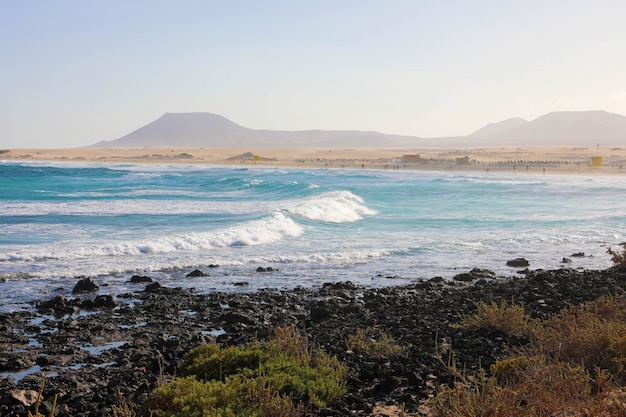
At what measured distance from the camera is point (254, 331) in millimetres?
9867

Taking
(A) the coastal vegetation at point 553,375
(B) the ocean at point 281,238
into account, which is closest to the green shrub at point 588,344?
(A) the coastal vegetation at point 553,375

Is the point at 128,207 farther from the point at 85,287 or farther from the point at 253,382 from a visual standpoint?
the point at 253,382

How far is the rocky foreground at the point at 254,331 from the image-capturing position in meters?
7.14

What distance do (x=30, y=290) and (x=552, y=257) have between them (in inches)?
489

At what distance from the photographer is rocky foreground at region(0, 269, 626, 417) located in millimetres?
7136

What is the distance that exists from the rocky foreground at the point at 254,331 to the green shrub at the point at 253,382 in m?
0.22

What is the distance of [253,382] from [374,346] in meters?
3.01

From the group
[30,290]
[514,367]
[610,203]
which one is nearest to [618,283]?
[514,367]

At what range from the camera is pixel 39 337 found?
9.78m

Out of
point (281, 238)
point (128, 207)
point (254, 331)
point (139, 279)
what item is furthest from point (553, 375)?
point (128, 207)

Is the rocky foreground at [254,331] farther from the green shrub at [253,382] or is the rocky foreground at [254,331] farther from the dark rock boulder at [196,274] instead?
the dark rock boulder at [196,274]

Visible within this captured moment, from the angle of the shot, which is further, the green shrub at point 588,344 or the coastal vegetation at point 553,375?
the green shrub at point 588,344

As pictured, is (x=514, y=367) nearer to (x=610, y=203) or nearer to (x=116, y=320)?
(x=116, y=320)

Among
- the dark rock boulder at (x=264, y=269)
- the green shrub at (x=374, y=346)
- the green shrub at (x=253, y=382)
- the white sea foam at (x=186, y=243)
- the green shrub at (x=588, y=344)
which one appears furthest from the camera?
the white sea foam at (x=186, y=243)
